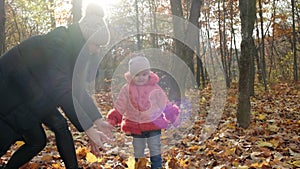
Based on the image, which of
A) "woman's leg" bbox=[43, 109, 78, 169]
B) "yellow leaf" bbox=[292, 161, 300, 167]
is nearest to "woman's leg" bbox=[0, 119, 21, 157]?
"woman's leg" bbox=[43, 109, 78, 169]

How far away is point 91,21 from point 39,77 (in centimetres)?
64

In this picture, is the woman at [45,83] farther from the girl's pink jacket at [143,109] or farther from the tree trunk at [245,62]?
the tree trunk at [245,62]

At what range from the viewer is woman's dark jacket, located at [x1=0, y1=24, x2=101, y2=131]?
2793 mm

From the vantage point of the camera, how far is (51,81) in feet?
9.04

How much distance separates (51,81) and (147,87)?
1502 millimetres

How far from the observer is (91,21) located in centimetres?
294

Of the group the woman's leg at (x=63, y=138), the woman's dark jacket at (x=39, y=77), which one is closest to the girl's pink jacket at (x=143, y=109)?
the woman's leg at (x=63, y=138)

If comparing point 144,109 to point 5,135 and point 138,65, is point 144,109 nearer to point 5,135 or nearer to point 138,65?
point 138,65

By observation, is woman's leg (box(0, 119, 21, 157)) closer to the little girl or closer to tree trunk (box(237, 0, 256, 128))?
the little girl

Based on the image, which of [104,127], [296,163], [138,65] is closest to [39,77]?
[104,127]

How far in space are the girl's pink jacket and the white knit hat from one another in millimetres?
1203

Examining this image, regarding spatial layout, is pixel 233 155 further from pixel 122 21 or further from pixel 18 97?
pixel 122 21

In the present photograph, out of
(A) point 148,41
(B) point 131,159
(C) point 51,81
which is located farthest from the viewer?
(A) point 148,41

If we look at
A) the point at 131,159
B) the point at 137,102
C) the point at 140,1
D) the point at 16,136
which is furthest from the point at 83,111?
the point at 140,1
